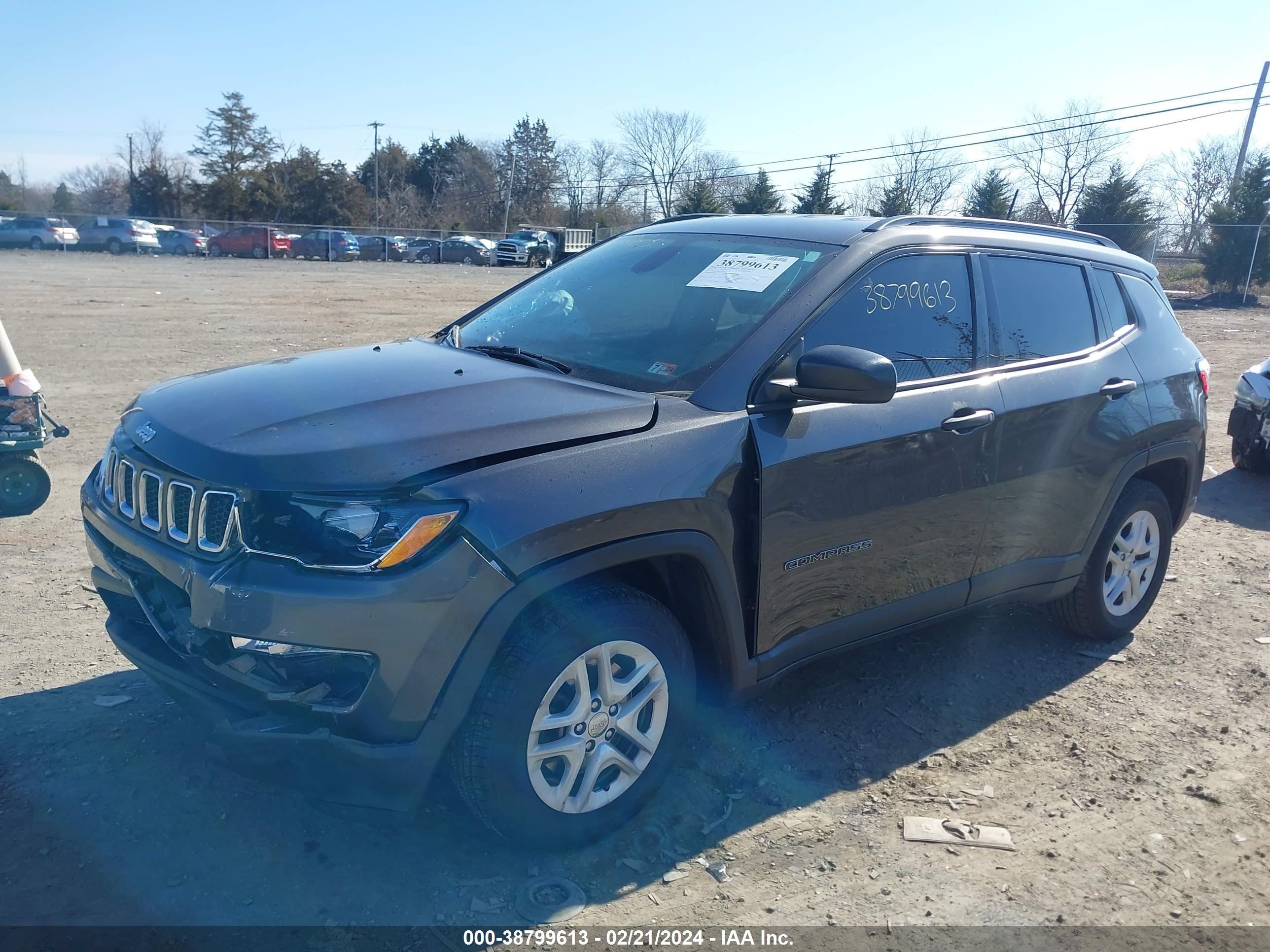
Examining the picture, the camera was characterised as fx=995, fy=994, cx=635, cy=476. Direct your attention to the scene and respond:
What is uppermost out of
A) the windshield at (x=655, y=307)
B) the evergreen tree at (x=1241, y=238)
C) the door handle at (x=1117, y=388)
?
the evergreen tree at (x=1241, y=238)

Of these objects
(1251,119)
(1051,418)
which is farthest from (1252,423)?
(1251,119)

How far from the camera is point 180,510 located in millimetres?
2795

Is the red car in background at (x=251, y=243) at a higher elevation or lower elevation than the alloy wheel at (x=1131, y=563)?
higher

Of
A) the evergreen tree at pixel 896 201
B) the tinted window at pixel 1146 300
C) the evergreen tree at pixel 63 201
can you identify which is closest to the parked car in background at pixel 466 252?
the evergreen tree at pixel 896 201

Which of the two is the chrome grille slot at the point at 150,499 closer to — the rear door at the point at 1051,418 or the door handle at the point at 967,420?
the door handle at the point at 967,420

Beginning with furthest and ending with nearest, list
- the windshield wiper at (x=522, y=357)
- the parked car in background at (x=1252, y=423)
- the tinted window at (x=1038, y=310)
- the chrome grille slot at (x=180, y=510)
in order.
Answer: the parked car in background at (x=1252, y=423)
the tinted window at (x=1038, y=310)
the windshield wiper at (x=522, y=357)
the chrome grille slot at (x=180, y=510)

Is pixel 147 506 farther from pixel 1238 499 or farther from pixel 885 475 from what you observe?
pixel 1238 499

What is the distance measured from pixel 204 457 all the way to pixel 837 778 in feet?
7.83

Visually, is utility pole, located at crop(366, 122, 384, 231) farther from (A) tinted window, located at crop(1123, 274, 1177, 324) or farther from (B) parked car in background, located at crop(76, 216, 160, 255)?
(A) tinted window, located at crop(1123, 274, 1177, 324)

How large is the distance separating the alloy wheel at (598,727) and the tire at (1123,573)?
262 centimetres

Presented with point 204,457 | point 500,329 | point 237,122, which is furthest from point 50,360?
point 237,122

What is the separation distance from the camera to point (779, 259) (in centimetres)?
372

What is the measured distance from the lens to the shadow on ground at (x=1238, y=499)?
24.3 ft

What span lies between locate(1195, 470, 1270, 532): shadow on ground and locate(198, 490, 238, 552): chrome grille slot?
6921 mm
